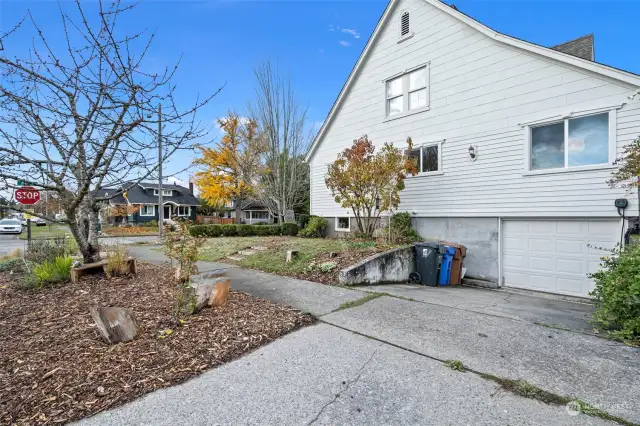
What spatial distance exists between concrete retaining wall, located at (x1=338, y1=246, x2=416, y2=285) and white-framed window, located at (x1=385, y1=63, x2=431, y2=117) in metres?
4.98

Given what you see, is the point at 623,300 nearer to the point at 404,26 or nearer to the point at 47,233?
the point at 404,26

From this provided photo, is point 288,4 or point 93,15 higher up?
point 288,4

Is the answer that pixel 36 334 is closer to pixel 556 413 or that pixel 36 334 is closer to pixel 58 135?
pixel 58 135

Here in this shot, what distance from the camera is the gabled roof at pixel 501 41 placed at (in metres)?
6.60

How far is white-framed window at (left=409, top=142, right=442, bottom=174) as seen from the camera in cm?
948

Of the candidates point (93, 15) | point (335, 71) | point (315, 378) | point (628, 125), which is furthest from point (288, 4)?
point (315, 378)

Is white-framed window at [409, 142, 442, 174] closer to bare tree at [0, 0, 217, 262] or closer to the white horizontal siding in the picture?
the white horizontal siding

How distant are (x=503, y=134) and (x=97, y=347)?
9.45 m

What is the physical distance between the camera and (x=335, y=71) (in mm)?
14734

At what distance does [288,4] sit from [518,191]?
309 inches

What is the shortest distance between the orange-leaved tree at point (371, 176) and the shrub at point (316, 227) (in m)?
2.83

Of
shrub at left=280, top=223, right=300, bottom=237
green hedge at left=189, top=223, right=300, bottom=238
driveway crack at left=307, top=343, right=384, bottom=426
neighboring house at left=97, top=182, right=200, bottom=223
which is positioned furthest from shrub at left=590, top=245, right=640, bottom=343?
neighboring house at left=97, top=182, right=200, bottom=223

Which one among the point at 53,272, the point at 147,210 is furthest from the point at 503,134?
the point at 147,210

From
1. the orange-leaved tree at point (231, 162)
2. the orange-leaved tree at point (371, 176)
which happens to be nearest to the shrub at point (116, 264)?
the orange-leaved tree at point (371, 176)
